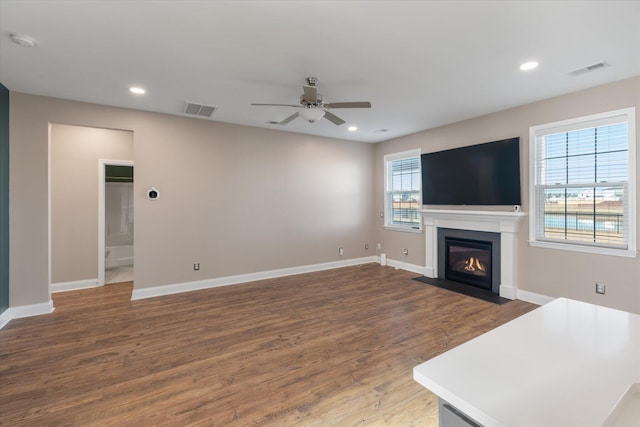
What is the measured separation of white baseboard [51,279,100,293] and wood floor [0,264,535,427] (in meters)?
0.29

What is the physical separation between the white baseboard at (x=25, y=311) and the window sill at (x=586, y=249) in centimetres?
663

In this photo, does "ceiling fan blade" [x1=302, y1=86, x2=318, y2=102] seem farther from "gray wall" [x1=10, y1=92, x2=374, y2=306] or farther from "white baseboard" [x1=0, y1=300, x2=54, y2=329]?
"white baseboard" [x1=0, y1=300, x2=54, y2=329]

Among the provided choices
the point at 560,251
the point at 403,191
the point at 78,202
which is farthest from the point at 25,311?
the point at 560,251

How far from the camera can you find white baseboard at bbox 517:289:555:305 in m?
3.96

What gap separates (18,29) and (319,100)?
2583 mm

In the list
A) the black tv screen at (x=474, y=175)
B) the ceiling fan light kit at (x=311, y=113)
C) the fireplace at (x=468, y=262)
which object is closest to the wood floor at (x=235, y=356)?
the fireplace at (x=468, y=262)

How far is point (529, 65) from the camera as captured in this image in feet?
9.72

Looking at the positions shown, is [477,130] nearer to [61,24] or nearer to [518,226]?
[518,226]

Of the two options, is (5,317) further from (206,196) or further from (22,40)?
(22,40)

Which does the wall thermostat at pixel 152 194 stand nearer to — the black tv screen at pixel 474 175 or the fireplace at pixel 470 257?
the black tv screen at pixel 474 175

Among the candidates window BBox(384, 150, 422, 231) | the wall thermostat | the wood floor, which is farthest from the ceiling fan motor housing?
window BBox(384, 150, 422, 231)

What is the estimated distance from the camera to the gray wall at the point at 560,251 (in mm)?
3279

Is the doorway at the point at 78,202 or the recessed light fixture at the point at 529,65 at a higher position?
the recessed light fixture at the point at 529,65

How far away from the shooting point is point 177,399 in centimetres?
211
